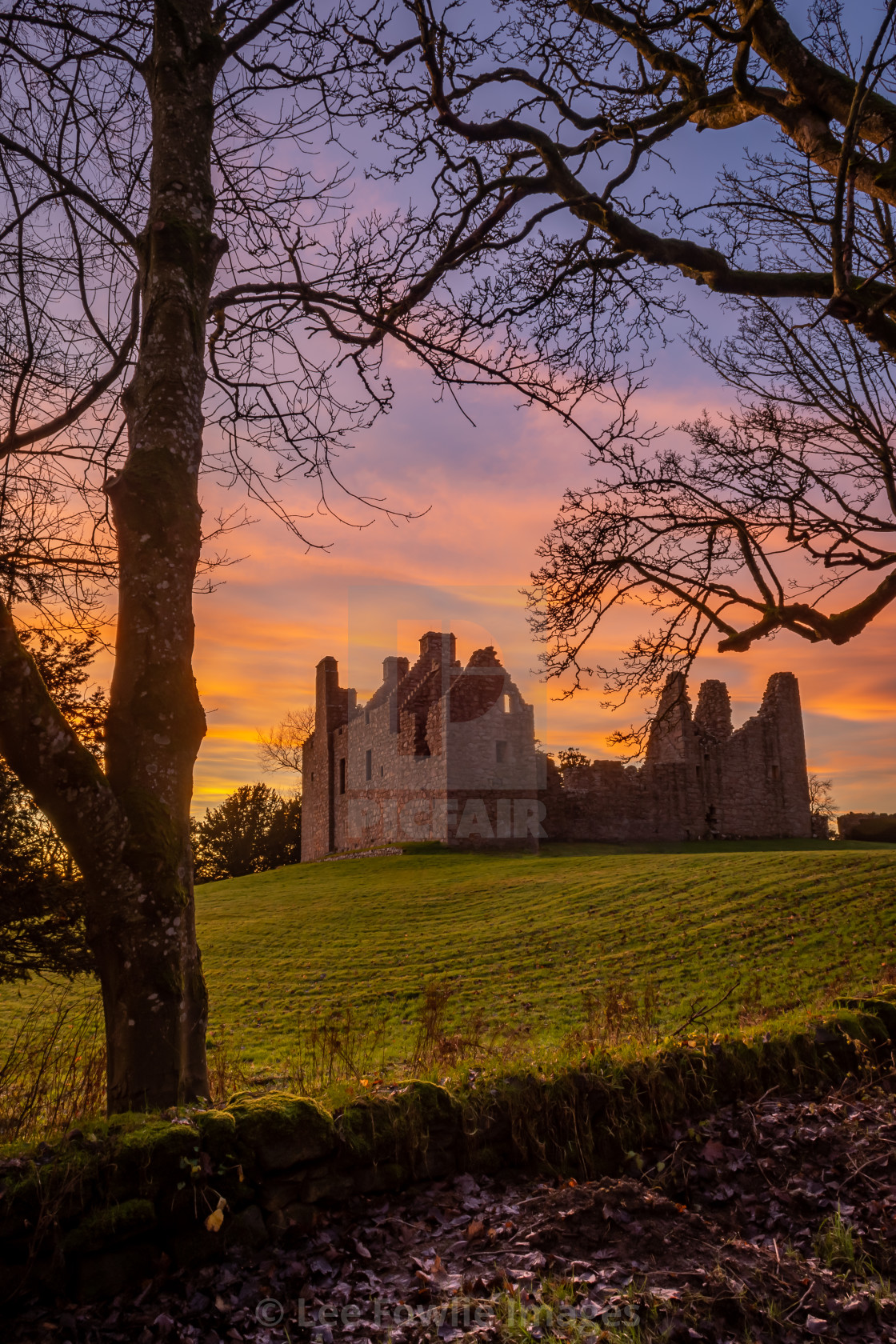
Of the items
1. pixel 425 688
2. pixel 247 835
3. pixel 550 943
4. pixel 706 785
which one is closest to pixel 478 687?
pixel 425 688

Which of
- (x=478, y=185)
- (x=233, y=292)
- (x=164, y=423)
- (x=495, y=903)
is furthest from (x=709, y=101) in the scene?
(x=495, y=903)

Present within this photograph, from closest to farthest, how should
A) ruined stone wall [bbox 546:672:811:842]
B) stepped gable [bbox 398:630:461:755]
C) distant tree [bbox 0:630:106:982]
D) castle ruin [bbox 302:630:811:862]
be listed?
distant tree [bbox 0:630:106:982], castle ruin [bbox 302:630:811:862], stepped gable [bbox 398:630:461:755], ruined stone wall [bbox 546:672:811:842]

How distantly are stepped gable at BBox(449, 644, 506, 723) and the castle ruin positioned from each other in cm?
4

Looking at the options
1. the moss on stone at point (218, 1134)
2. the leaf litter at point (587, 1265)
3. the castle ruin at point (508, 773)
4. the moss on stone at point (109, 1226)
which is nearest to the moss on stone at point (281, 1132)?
the moss on stone at point (218, 1134)

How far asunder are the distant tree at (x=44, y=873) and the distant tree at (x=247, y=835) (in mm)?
32681

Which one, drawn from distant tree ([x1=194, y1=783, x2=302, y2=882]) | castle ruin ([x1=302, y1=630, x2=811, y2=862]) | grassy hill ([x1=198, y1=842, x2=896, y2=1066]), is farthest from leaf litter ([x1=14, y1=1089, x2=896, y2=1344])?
distant tree ([x1=194, y1=783, x2=302, y2=882])

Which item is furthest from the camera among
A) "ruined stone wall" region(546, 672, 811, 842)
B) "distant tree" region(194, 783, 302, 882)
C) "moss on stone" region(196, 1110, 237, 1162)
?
"distant tree" region(194, 783, 302, 882)

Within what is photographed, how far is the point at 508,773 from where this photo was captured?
28.9m

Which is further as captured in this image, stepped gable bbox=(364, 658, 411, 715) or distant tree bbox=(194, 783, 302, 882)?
distant tree bbox=(194, 783, 302, 882)

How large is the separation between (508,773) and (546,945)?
49.3 feet

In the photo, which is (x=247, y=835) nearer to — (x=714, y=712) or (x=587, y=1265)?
(x=714, y=712)

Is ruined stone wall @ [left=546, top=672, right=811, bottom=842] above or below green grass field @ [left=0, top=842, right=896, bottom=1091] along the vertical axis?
above

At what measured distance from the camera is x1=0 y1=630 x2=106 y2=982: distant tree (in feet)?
22.4

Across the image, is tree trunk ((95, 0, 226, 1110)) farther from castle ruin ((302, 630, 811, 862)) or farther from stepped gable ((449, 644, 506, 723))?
stepped gable ((449, 644, 506, 723))
